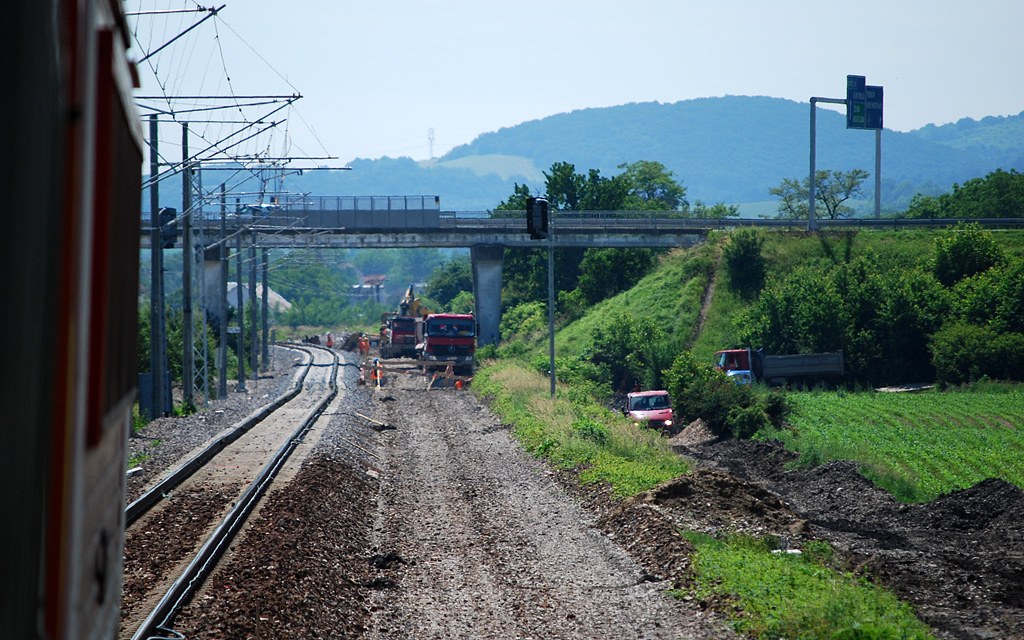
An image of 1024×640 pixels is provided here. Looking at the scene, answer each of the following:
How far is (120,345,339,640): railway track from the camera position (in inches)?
386

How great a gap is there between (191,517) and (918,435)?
867 inches

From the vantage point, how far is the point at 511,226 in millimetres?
61594

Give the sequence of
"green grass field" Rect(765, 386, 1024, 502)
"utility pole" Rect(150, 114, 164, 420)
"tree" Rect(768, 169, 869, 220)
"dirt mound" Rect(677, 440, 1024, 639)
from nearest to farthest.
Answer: "dirt mound" Rect(677, 440, 1024, 639)
"green grass field" Rect(765, 386, 1024, 502)
"utility pole" Rect(150, 114, 164, 420)
"tree" Rect(768, 169, 869, 220)

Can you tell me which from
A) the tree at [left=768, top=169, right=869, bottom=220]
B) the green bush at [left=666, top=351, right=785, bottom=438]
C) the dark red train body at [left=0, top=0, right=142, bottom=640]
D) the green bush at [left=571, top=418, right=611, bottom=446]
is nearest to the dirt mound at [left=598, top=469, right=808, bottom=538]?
the green bush at [left=571, top=418, right=611, bottom=446]

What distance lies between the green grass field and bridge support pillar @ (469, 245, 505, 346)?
29.7m

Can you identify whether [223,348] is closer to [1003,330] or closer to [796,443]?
[796,443]

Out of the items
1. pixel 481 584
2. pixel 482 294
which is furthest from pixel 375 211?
pixel 481 584

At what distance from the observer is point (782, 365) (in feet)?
132

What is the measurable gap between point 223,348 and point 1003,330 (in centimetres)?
3796

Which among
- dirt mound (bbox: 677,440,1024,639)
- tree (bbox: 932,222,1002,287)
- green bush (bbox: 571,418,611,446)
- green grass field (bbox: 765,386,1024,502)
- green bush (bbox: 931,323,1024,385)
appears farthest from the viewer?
tree (bbox: 932,222,1002,287)

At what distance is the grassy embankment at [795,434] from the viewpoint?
32.9 ft

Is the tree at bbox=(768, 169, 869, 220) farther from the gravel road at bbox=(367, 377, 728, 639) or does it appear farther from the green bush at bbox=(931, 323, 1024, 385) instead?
the gravel road at bbox=(367, 377, 728, 639)

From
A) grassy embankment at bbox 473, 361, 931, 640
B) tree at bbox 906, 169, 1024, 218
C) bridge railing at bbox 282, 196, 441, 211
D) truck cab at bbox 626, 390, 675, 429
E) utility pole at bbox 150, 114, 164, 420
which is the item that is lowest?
truck cab at bbox 626, 390, 675, 429

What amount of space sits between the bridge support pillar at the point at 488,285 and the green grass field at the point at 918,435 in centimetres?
2969
